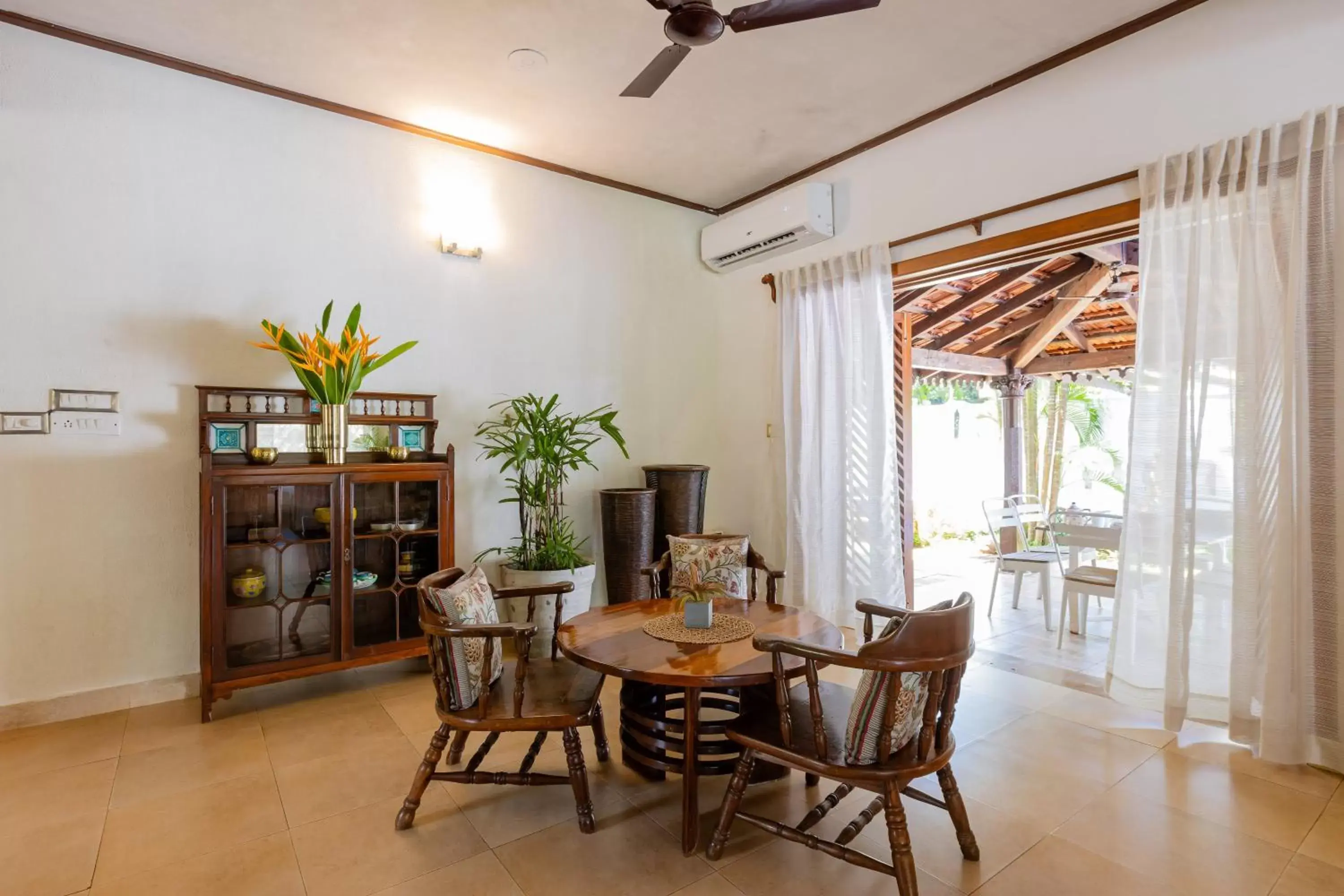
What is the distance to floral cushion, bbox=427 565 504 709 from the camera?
2.05m

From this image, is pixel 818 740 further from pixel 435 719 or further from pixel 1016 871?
pixel 435 719

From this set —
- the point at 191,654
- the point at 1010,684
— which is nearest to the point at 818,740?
the point at 1010,684

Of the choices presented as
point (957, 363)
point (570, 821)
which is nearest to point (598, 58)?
point (570, 821)

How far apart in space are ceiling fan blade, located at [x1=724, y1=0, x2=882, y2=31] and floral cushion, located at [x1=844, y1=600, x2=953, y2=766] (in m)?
1.95

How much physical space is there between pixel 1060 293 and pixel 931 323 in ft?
4.15

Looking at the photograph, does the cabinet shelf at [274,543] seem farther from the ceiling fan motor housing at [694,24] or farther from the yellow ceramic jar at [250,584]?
the ceiling fan motor housing at [694,24]

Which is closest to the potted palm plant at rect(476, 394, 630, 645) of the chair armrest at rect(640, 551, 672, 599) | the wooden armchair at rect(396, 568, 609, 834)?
the chair armrest at rect(640, 551, 672, 599)

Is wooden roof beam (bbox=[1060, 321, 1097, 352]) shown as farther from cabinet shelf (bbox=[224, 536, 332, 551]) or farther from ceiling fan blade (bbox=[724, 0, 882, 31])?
cabinet shelf (bbox=[224, 536, 332, 551])

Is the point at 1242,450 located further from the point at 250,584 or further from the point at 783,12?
the point at 250,584

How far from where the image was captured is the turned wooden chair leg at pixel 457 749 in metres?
2.28

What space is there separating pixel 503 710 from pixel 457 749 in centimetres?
47

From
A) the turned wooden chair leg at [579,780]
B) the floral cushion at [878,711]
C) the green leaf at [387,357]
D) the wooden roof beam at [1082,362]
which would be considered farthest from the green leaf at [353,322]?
the wooden roof beam at [1082,362]

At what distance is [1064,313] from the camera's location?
626 centimetres

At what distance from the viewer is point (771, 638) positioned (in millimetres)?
1848
